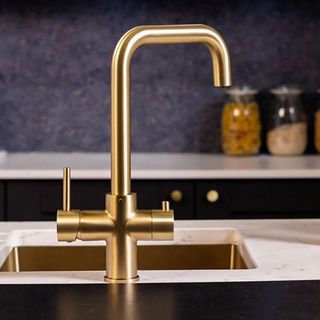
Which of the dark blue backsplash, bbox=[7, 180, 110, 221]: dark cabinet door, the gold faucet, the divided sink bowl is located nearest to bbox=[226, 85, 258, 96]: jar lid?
the dark blue backsplash

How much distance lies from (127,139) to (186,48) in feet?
7.06

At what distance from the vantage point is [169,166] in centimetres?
314

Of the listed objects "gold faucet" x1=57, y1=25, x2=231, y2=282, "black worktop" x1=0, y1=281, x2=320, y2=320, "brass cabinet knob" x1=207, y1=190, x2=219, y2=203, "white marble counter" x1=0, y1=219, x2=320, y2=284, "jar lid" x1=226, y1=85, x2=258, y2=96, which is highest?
"jar lid" x1=226, y1=85, x2=258, y2=96

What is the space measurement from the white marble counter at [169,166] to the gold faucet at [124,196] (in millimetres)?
1549

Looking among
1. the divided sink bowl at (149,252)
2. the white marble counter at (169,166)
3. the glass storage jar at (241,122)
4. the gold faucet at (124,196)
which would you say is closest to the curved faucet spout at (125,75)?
the gold faucet at (124,196)

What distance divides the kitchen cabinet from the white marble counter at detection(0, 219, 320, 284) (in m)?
1.05

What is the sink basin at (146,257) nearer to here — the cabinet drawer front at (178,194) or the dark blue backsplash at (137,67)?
the cabinet drawer front at (178,194)

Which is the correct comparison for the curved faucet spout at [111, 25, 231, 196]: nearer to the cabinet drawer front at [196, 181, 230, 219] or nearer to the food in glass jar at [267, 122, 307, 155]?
the cabinet drawer front at [196, 181, 230, 219]

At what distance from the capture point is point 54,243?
5.99ft

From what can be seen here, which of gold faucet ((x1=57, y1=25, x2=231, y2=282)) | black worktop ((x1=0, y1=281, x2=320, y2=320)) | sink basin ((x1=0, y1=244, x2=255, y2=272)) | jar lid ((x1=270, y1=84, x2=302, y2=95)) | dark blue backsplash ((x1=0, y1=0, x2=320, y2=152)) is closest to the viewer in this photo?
black worktop ((x1=0, y1=281, x2=320, y2=320))

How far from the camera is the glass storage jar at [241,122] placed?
3.39 m

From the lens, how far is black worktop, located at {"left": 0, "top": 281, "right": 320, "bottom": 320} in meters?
1.26

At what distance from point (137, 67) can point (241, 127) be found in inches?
20.1

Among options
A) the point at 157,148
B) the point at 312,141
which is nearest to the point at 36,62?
the point at 157,148
